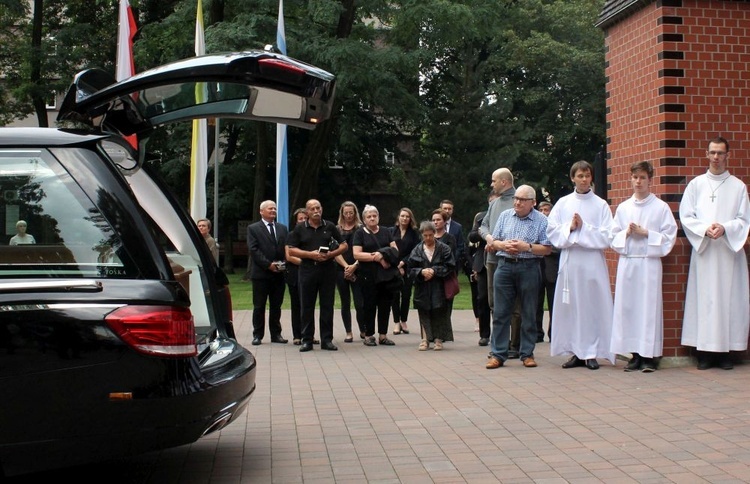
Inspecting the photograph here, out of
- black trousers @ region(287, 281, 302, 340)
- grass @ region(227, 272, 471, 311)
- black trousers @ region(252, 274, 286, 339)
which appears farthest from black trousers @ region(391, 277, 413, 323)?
grass @ region(227, 272, 471, 311)

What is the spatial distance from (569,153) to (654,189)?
33.9 metres

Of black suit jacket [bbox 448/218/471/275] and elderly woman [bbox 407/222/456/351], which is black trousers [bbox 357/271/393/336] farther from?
black suit jacket [bbox 448/218/471/275]

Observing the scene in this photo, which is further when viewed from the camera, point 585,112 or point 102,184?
point 585,112

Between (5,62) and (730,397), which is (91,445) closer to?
(730,397)

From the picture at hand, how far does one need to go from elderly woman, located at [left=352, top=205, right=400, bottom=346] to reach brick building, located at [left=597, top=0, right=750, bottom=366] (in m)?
4.01

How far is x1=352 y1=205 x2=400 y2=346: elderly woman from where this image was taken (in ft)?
44.9

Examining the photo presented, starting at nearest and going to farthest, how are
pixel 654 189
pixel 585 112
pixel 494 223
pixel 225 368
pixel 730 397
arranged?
pixel 225 368 → pixel 730 397 → pixel 654 189 → pixel 494 223 → pixel 585 112

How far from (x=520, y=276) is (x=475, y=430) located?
372 centimetres

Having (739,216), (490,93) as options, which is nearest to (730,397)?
(739,216)

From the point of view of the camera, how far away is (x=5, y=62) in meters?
41.0

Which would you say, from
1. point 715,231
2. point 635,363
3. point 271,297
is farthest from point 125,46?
point 715,231

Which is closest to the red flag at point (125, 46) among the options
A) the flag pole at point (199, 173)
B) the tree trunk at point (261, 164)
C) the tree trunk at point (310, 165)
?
the flag pole at point (199, 173)

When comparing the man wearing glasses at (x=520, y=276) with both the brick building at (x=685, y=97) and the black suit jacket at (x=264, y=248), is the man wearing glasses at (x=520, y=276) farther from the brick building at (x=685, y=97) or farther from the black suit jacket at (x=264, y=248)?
the black suit jacket at (x=264, y=248)

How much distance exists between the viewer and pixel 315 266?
13.0 meters
